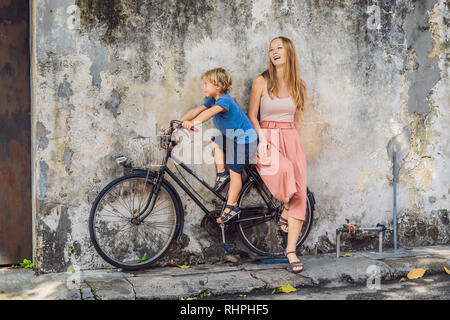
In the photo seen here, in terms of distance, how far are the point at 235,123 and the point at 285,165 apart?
2.14 ft

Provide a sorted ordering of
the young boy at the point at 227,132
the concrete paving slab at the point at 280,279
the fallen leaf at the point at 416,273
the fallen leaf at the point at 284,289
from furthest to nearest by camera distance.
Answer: the fallen leaf at the point at 416,273 < the young boy at the point at 227,132 < the concrete paving slab at the point at 280,279 < the fallen leaf at the point at 284,289

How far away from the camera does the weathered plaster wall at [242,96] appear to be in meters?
4.65

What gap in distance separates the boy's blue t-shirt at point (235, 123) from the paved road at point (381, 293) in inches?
58.3

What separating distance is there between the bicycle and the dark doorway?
0.84 metres

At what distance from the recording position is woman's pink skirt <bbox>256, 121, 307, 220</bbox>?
16.3ft

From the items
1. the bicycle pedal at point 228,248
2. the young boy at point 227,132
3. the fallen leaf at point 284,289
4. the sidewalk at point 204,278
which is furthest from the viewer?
the bicycle pedal at point 228,248

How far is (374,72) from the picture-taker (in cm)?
569

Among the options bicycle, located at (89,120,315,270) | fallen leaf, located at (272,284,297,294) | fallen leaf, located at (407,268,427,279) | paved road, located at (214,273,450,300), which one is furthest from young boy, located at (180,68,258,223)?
fallen leaf, located at (407,268,427,279)

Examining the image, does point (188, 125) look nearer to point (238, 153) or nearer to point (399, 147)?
point (238, 153)

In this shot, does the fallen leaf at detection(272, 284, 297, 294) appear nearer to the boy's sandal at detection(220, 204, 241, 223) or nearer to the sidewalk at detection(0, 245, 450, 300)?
the sidewalk at detection(0, 245, 450, 300)

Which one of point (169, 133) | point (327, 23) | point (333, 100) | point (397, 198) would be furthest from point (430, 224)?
point (169, 133)

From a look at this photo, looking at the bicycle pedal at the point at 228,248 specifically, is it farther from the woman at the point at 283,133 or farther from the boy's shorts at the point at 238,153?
the boy's shorts at the point at 238,153

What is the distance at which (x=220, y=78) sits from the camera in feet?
15.8

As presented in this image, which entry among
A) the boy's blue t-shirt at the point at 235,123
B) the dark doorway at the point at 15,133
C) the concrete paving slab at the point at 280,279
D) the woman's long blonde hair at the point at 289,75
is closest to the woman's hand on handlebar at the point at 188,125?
the boy's blue t-shirt at the point at 235,123
